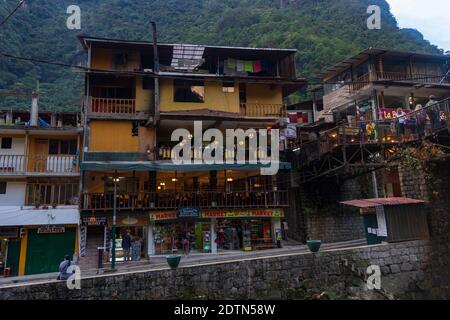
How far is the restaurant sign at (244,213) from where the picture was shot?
71.4ft

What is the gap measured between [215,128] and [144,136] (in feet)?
16.4

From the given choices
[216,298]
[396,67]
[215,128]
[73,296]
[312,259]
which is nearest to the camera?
[73,296]

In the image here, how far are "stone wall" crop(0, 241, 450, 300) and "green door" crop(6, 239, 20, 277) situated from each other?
10.4m

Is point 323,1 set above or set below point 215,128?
above

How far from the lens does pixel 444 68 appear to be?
32.1 m

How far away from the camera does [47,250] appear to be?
21656 mm

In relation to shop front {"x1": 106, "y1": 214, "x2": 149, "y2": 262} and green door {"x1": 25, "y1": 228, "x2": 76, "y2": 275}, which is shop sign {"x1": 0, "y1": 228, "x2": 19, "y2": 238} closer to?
green door {"x1": 25, "y1": 228, "x2": 76, "y2": 275}

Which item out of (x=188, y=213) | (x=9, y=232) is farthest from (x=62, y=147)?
(x=188, y=213)

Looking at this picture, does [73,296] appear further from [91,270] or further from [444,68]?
[444,68]

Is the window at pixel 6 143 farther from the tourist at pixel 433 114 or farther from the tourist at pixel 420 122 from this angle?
the tourist at pixel 433 114

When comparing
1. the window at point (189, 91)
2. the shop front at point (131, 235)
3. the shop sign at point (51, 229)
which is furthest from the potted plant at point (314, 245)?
the shop sign at point (51, 229)

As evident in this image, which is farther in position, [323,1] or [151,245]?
[323,1]

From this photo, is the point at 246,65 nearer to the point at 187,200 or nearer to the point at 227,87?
the point at 227,87

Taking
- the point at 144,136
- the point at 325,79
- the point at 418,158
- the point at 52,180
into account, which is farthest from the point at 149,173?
the point at 325,79
